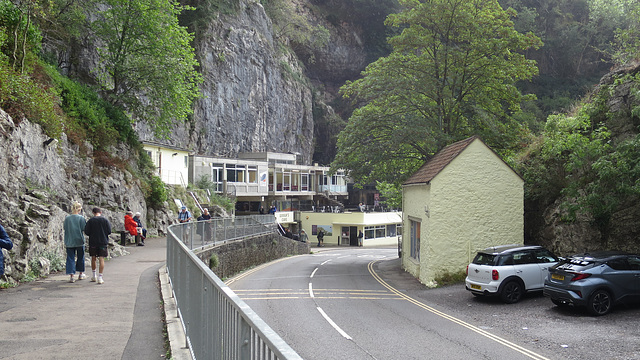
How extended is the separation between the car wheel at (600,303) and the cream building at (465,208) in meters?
6.29

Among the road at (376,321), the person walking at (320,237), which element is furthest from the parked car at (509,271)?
the person walking at (320,237)

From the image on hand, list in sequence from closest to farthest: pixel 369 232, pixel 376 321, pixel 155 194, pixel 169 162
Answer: pixel 376 321
pixel 155 194
pixel 169 162
pixel 369 232

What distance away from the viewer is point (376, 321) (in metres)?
11.8

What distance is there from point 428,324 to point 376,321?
129 cm

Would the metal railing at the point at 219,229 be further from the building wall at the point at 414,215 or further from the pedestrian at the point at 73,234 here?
the building wall at the point at 414,215

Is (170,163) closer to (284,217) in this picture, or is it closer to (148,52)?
(148,52)

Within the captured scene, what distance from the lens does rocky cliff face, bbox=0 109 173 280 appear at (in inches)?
435

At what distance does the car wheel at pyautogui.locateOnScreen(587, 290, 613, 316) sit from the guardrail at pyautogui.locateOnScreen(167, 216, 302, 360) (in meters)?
10.2

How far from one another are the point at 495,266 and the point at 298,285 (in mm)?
7434

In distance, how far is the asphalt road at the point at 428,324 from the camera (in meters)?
9.16

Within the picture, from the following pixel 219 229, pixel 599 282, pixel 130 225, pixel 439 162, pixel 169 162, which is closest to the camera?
pixel 599 282

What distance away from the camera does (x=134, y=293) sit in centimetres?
972

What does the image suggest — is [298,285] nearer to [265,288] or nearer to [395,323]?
[265,288]

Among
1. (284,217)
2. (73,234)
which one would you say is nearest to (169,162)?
(284,217)
